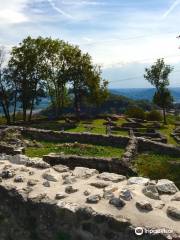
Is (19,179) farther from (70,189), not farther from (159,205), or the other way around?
(159,205)

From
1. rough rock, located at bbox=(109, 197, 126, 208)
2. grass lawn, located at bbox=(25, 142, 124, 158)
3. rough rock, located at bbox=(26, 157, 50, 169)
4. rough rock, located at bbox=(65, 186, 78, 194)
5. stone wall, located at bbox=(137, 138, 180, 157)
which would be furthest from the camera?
stone wall, located at bbox=(137, 138, 180, 157)

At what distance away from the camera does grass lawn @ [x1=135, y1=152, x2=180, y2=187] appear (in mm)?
16547

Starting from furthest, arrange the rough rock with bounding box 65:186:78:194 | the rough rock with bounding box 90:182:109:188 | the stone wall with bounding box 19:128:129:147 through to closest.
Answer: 1. the stone wall with bounding box 19:128:129:147
2. the rough rock with bounding box 90:182:109:188
3. the rough rock with bounding box 65:186:78:194

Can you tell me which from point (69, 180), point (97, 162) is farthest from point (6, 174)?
point (97, 162)

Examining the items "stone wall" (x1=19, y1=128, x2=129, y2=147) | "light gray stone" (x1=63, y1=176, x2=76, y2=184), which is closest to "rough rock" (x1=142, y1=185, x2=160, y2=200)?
"light gray stone" (x1=63, y1=176, x2=76, y2=184)

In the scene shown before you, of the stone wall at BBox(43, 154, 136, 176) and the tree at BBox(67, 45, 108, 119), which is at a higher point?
the tree at BBox(67, 45, 108, 119)

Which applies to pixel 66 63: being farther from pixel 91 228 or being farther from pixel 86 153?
pixel 91 228

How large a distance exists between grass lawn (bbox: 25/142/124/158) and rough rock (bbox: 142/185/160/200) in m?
11.8

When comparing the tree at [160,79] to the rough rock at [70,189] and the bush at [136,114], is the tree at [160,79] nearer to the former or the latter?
the bush at [136,114]

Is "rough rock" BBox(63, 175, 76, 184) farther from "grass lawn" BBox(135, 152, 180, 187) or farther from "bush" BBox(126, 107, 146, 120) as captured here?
"bush" BBox(126, 107, 146, 120)

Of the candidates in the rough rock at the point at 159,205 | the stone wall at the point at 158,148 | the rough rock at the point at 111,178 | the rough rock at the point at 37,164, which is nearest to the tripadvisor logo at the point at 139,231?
the rough rock at the point at 159,205

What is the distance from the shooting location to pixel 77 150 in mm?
21781

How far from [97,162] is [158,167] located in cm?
264

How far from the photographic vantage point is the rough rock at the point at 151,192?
27.8ft
